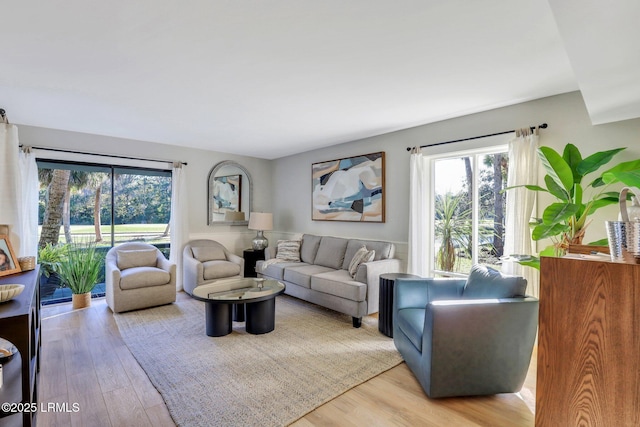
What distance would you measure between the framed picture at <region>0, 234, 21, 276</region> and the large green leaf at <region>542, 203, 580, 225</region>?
146 inches

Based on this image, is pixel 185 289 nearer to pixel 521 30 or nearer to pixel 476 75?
pixel 476 75

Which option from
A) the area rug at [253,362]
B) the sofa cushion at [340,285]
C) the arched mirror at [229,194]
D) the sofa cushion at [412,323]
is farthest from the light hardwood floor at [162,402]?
the arched mirror at [229,194]

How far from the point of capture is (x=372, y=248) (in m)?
4.19

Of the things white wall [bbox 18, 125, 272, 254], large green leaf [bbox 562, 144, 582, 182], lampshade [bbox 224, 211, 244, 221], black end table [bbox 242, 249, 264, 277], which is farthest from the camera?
lampshade [bbox 224, 211, 244, 221]

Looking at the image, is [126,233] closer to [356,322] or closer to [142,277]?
[142,277]

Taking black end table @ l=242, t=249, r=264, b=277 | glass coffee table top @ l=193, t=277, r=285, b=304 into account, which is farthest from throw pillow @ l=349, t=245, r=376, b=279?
black end table @ l=242, t=249, r=264, b=277

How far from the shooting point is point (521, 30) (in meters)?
1.86

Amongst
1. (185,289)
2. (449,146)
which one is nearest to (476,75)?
(449,146)

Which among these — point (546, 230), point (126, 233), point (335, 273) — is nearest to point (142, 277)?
point (126, 233)

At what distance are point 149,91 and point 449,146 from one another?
3244 millimetres

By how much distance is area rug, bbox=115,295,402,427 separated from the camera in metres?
2.03

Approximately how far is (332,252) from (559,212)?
2976 mm

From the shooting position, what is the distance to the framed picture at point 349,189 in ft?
14.5

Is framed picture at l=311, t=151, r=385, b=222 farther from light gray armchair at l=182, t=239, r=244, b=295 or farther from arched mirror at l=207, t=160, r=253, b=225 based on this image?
light gray armchair at l=182, t=239, r=244, b=295
